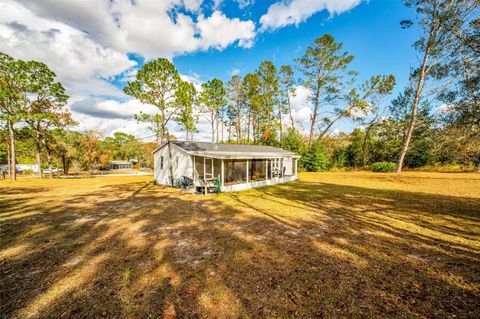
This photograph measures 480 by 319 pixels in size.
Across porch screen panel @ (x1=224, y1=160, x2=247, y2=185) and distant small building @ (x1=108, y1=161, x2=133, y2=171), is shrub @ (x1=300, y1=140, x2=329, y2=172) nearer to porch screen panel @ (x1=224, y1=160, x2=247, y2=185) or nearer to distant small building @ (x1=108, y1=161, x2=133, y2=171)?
porch screen panel @ (x1=224, y1=160, x2=247, y2=185)

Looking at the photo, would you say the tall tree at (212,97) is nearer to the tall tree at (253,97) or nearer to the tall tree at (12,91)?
the tall tree at (253,97)

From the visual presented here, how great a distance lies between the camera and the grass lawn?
2773 mm

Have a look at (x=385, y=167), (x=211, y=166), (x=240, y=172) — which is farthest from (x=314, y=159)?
(x=211, y=166)

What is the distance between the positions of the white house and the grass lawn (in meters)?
5.60

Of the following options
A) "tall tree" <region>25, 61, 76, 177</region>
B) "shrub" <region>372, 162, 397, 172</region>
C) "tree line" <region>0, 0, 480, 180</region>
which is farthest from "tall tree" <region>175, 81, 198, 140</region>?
"shrub" <region>372, 162, 397, 172</region>

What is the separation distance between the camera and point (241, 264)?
3.90 metres

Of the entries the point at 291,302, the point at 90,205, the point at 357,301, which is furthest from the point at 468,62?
the point at 90,205

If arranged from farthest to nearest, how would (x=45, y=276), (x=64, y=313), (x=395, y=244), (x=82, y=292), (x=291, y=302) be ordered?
(x=395, y=244)
(x=45, y=276)
(x=82, y=292)
(x=291, y=302)
(x=64, y=313)

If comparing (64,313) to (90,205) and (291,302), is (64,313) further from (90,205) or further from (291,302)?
(90,205)

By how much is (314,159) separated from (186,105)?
1940cm

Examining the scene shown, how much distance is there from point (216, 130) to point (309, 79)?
1601 centimetres

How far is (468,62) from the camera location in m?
8.13

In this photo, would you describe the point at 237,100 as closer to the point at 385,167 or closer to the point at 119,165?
the point at 385,167

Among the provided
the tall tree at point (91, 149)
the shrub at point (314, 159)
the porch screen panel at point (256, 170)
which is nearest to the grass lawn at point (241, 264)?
the porch screen panel at point (256, 170)
